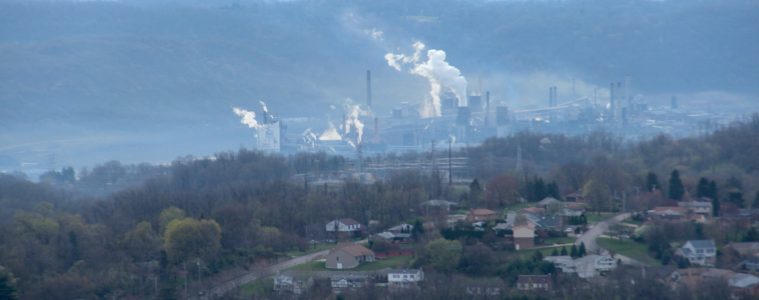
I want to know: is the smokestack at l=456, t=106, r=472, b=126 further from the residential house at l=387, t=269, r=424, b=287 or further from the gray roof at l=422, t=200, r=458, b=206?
the residential house at l=387, t=269, r=424, b=287

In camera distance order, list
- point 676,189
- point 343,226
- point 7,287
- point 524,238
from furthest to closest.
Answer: point 676,189, point 343,226, point 524,238, point 7,287

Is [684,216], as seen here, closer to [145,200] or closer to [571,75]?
[145,200]

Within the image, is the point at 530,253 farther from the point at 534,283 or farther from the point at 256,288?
the point at 256,288

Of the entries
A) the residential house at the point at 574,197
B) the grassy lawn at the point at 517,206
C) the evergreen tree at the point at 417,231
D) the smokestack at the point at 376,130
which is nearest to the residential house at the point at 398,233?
the evergreen tree at the point at 417,231

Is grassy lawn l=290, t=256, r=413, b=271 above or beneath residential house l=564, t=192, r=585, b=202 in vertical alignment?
beneath

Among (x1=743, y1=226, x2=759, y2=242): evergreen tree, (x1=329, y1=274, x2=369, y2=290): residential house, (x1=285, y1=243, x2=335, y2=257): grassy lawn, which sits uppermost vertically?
(x1=743, y1=226, x2=759, y2=242): evergreen tree

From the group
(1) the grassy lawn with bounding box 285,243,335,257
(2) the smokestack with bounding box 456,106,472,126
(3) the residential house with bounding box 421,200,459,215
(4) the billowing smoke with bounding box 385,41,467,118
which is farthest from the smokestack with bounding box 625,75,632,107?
(1) the grassy lawn with bounding box 285,243,335,257

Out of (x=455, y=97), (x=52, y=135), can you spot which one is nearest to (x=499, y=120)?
(x=455, y=97)

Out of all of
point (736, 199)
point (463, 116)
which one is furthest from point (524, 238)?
point (463, 116)
